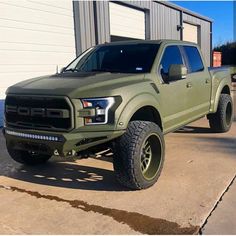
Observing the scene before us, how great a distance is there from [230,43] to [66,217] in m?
36.1

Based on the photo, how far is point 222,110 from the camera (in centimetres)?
778

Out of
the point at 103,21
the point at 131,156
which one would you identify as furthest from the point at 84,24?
the point at 131,156

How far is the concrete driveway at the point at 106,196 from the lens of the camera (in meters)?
3.81

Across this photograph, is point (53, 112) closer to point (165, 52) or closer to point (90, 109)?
point (90, 109)

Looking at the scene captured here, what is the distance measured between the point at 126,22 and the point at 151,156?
10566mm

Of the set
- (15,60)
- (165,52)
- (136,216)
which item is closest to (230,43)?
(15,60)

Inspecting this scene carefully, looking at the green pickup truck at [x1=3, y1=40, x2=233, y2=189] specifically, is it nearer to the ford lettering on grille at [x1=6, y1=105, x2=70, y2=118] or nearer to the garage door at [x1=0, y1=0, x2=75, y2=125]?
the ford lettering on grille at [x1=6, y1=105, x2=70, y2=118]

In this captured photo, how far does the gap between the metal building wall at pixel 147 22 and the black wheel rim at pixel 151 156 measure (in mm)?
7572

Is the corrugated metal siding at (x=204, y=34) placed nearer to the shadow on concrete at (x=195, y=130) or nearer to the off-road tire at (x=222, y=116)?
the shadow on concrete at (x=195, y=130)

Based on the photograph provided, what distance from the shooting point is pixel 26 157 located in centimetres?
582

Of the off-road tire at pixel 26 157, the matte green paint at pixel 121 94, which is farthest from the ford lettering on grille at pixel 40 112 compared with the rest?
the off-road tire at pixel 26 157

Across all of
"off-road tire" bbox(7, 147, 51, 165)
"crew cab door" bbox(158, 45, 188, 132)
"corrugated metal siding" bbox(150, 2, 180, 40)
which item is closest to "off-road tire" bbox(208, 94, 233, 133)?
"crew cab door" bbox(158, 45, 188, 132)

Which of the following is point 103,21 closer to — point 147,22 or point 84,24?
point 84,24

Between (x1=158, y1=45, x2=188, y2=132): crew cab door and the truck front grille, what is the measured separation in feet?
5.07
